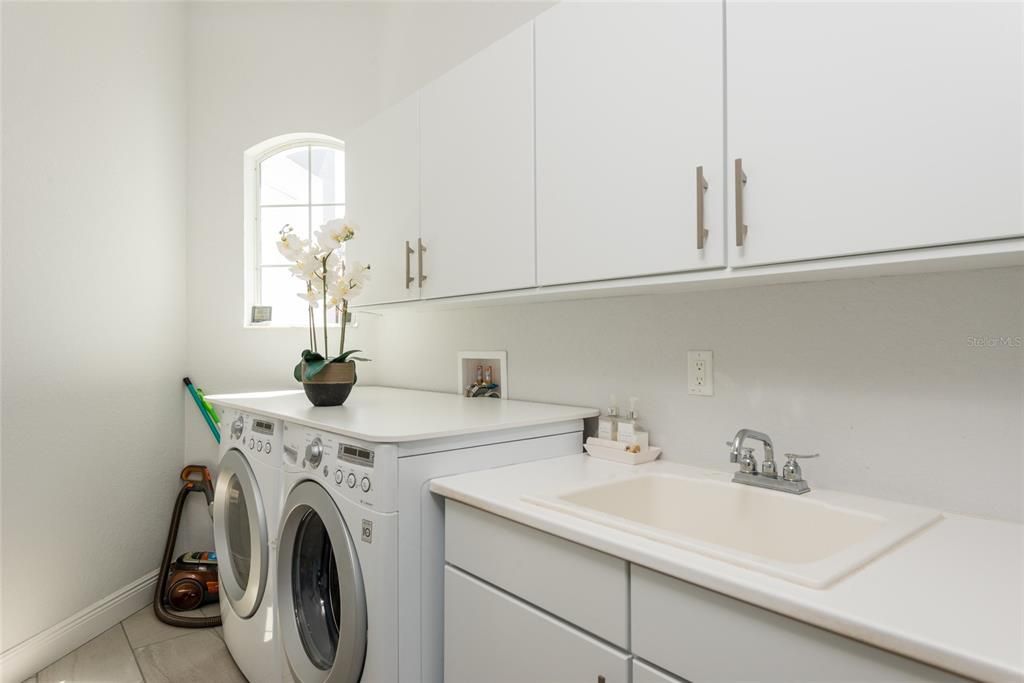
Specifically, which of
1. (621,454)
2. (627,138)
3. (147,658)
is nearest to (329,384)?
(621,454)

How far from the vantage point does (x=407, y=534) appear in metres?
1.33

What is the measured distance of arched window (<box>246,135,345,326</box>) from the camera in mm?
3021

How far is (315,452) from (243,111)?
86.6 inches

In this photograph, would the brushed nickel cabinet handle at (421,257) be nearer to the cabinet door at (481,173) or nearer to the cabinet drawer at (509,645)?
the cabinet door at (481,173)

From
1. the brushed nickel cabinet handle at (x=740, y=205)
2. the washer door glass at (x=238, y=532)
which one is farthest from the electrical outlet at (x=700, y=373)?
the washer door glass at (x=238, y=532)

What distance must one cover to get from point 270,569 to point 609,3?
188cm

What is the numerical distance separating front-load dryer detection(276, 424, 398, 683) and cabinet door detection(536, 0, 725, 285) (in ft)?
2.33

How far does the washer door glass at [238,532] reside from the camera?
1980mm

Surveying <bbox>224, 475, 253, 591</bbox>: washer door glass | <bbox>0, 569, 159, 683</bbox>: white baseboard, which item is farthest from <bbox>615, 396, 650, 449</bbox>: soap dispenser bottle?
<bbox>0, 569, 159, 683</bbox>: white baseboard

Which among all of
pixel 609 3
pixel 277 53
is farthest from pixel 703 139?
pixel 277 53

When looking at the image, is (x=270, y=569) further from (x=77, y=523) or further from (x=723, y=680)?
(x=723, y=680)

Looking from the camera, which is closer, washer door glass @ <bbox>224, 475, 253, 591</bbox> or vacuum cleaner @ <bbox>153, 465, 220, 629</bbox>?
washer door glass @ <bbox>224, 475, 253, 591</bbox>

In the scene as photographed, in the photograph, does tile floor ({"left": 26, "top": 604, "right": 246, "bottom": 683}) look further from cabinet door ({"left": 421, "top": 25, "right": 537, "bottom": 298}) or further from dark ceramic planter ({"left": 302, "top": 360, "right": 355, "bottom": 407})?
cabinet door ({"left": 421, "top": 25, "right": 537, "bottom": 298})

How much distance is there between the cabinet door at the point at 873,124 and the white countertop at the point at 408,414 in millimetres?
762
